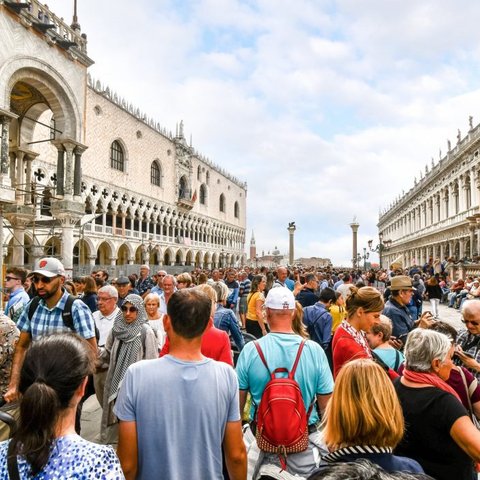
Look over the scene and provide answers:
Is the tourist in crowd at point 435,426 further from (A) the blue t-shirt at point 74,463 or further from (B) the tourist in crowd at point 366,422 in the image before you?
(A) the blue t-shirt at point 74,463

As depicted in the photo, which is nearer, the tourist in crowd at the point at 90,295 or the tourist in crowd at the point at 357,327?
the tourist in crowd at the point at 357,327

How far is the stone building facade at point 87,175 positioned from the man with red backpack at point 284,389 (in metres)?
11.5

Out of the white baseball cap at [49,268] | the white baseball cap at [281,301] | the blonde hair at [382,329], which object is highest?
the white baseball cap at [49,268]

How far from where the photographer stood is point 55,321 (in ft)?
10.6

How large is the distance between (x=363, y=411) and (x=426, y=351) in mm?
698

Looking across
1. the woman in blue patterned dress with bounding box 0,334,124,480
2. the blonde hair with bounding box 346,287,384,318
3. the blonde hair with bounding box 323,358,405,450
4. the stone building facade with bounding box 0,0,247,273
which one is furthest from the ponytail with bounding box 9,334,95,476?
the stone building facade with bounding box 0,0,247,273

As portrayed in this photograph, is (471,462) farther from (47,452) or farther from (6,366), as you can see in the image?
(6,366)

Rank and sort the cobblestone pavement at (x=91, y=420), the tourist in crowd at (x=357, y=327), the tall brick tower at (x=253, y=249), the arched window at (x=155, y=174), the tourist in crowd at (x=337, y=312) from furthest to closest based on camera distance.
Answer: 1. the tall brick tower at (x=253, y=249)
2. the arched window at (x=155, y=174)
3. the tourist in crowd at (x=337, y=312)
4. the cobblestone pavement at (x=91, y=420)
5. the tourist in crowd at (x=357, y=327)

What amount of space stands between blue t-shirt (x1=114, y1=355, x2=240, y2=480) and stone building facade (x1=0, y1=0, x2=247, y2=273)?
459 inches

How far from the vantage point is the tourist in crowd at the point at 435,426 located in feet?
5.84

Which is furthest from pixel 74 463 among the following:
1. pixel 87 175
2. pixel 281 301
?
pixel 87 175

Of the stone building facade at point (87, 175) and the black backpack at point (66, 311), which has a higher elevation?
the stone building facade at point (87, 175)

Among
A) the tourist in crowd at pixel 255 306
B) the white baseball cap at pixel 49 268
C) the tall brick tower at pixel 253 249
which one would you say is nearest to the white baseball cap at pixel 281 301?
the white baseball cap at pixel 49 268

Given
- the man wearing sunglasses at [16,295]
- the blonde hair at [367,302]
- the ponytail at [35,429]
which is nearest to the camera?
the ponytail at [35,429]
